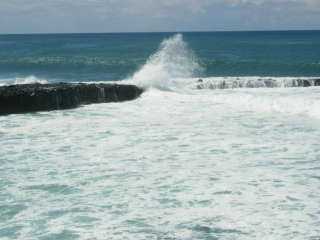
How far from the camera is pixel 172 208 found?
31.9 ft

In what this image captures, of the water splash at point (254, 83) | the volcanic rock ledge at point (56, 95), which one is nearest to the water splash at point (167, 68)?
the water splash at point (254, 83)

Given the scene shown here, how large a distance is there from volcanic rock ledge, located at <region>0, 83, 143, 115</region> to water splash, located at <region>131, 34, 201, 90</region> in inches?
107

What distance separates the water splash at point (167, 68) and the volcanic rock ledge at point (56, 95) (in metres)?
2.71

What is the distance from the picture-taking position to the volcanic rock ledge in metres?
21.4

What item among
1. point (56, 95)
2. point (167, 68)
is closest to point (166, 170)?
point (56, 95)

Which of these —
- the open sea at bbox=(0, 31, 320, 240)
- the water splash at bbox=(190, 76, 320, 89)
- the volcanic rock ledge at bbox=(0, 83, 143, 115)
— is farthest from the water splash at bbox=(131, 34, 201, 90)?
the open sea at bbox=(0, 31, 320, 240)

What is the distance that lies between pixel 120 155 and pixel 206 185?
3.38m

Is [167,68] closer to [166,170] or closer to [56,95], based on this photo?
[56,95]

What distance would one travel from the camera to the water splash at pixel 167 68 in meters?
28.2

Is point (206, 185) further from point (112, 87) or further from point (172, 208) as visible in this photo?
point (112, 87)

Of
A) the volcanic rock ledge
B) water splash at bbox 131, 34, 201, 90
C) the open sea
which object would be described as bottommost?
the open sea

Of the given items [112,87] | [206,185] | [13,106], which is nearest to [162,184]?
[206,185]

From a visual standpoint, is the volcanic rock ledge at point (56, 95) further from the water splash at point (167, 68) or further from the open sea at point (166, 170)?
the water splash at point (167, 68)

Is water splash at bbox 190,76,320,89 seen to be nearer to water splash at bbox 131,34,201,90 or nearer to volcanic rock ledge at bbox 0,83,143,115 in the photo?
water splash at bbox 131,34,201,90
